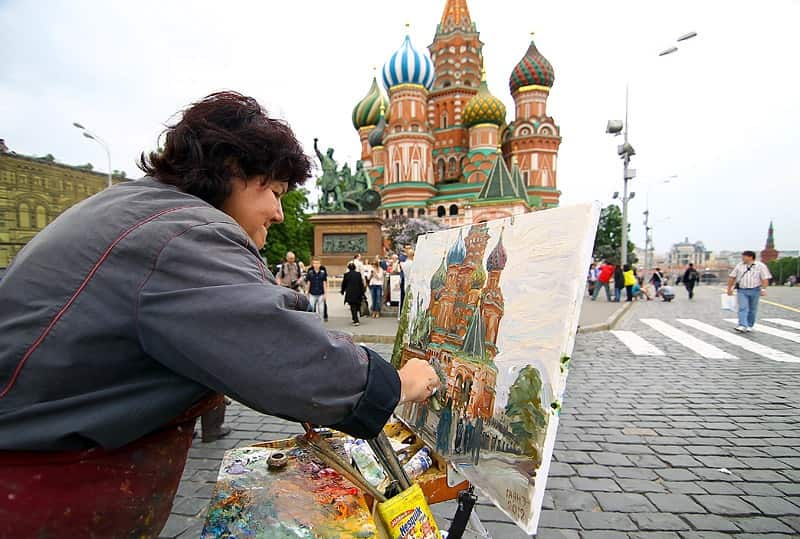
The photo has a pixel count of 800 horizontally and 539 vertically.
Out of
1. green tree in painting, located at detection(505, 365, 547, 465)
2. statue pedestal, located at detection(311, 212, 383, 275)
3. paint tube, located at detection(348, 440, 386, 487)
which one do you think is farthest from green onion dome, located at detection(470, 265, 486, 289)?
statue pedestal, located at detection(311, 212, 383, 275)

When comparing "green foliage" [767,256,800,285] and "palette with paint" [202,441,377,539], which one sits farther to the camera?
"green foliage" [767,256,800,285]

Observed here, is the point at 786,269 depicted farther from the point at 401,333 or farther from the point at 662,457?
the point at 401,333

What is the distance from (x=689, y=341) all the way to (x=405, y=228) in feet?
95.6

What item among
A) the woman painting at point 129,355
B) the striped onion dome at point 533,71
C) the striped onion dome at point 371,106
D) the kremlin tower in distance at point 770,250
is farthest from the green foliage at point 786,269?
the woman painting at point 129,355

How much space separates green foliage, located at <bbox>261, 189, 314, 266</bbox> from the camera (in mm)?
38625

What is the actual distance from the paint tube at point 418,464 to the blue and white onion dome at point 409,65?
43955 mm

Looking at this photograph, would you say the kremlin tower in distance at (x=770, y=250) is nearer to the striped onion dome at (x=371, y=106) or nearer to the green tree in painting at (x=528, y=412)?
the striped onion dome at (x=371, y=106)

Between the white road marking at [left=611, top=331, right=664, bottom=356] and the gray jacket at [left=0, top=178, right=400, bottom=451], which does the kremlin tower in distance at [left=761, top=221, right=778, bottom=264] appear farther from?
the gray jacket at [left=0, top=178, right=400, bottom=451]

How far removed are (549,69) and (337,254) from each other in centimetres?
3179

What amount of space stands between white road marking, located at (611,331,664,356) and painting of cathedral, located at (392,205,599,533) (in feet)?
21.5

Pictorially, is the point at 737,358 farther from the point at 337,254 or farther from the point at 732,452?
the point at 337,254

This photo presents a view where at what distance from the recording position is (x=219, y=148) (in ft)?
3.95

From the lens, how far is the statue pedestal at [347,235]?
2394 centimetres

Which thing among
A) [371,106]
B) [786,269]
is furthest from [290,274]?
[786,269]
